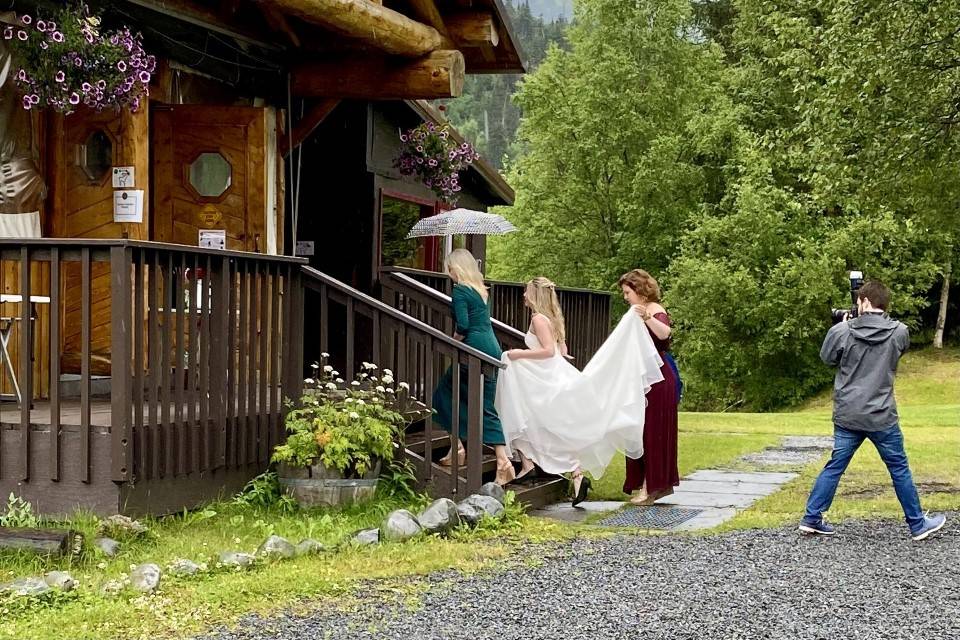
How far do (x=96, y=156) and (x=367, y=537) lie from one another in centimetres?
427

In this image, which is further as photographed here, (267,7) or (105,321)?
(267,7)

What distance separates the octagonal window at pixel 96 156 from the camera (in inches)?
378

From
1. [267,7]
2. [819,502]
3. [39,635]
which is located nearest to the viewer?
[39,635]

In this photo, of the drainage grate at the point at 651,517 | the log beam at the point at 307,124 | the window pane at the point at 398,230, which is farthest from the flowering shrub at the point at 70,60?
the window pane at the point at 398,230

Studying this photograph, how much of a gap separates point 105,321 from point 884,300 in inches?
221

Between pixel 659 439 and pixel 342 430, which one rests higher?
pixel 342 430

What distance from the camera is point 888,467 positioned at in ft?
25.7

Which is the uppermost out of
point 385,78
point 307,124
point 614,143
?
point 614,143

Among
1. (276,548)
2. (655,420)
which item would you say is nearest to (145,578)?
(276,548)

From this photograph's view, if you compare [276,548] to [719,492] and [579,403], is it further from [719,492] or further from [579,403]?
[719,492]

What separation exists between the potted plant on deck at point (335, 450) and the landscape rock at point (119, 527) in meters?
1.35

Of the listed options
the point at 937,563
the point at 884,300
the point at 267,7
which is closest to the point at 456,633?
the point at 937,563

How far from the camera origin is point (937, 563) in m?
7.00

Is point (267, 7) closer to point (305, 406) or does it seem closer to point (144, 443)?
point (305, 406)
